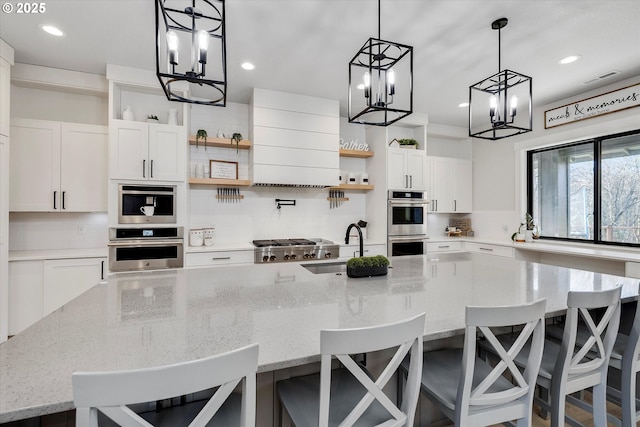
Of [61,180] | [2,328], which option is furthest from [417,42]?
[2,328]

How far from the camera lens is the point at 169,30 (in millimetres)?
1466

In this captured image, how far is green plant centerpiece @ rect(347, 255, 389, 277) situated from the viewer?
1.97 meters

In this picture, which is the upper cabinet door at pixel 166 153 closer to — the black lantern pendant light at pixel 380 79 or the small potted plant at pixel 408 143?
the black lantern pendant light at pixel 380 79

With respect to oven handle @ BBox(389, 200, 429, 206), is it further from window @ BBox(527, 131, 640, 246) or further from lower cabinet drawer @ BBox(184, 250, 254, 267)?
lower cabinet drawer @ BBox(184, 250, 254, 267)

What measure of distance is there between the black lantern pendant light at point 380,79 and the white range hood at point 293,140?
51cm

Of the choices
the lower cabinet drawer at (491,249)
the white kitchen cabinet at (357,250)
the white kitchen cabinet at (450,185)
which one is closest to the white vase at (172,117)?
the white kitchen cabinet at (357,250)

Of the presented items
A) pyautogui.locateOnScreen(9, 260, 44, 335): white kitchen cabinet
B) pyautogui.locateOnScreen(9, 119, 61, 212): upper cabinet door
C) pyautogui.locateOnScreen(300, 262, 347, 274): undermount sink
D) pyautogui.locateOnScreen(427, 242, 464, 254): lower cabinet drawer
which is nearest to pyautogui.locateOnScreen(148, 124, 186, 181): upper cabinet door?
pyautogui.locateOnScreen(9, 119, 61, 212): upper cabinet door

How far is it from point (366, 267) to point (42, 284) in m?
3.18

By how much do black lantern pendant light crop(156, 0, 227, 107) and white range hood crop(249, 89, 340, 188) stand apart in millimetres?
682

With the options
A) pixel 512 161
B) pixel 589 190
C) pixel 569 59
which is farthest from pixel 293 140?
pixel 589 190

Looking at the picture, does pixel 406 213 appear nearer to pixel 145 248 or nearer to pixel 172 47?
pixel 145 248

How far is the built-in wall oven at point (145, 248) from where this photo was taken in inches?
124

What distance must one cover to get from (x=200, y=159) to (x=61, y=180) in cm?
142

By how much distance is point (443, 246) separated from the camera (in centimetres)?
479
